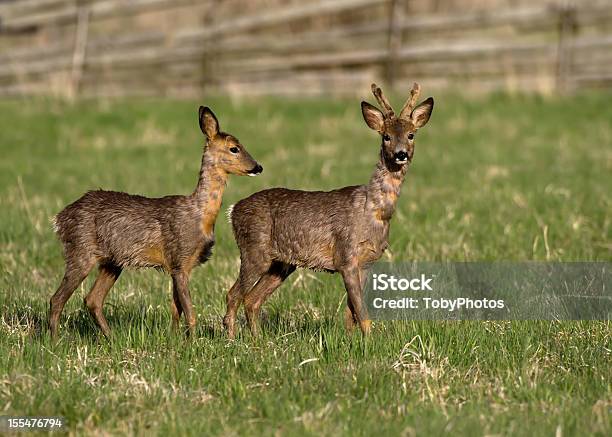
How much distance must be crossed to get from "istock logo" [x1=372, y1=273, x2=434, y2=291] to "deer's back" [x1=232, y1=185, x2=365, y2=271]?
5.20ft

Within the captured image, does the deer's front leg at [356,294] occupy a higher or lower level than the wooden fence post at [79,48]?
lower

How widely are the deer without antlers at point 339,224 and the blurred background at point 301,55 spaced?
14924 mm

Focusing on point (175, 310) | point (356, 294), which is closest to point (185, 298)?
point (175, 310)

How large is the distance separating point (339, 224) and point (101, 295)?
1.51 m

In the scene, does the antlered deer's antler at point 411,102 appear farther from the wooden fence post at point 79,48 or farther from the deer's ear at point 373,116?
the wooden fence post at point 79,48

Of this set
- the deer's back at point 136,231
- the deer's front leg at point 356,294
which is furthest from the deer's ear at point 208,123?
the deer's front leg at point 356,294

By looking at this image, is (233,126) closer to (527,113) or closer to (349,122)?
(349,122)

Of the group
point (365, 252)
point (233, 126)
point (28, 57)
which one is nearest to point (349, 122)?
point (233, 126)

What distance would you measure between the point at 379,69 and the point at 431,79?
1.14m

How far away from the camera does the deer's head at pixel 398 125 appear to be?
5816 mm

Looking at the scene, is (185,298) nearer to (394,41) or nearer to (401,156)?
(401,156)

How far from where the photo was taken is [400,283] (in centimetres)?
767

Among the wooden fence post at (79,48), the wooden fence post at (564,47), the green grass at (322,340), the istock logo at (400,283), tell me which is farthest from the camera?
the wooden fence post at (79,48)
